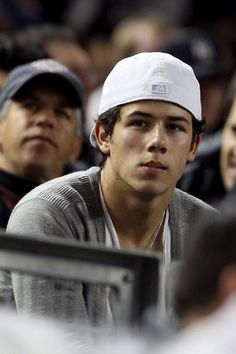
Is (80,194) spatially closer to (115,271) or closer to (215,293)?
(115,271)

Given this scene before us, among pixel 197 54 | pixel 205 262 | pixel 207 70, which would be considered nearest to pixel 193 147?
pixel 205 262

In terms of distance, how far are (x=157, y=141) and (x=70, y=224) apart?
406 millimetres

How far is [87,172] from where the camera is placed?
4.52 meters

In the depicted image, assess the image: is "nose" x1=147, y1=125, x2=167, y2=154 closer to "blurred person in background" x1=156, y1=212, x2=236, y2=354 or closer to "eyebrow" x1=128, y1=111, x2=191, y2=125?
"eyebrow" x1=128, y1=111, x2=191, y2=125

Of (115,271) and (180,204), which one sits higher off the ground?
(180,204)

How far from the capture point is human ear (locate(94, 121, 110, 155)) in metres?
4.51

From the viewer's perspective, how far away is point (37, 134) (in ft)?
17.9

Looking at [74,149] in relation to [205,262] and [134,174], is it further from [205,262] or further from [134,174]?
[205,262]

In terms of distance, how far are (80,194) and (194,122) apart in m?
0.48

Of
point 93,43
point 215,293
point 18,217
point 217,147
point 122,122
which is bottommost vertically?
point 215,293

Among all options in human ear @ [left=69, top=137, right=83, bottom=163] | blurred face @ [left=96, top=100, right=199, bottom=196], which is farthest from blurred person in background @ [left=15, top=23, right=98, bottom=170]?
blurred face @ [left=96, top=100, right=199, bottom=196]

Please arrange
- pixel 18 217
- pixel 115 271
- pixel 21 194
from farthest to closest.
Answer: pixel 21 194
pixel 18 217
pixel 115 271

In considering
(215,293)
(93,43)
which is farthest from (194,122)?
(93,43)

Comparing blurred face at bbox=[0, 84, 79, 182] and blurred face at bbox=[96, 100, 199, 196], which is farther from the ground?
blurred face at bbox=[0, 84, 79, 182]
